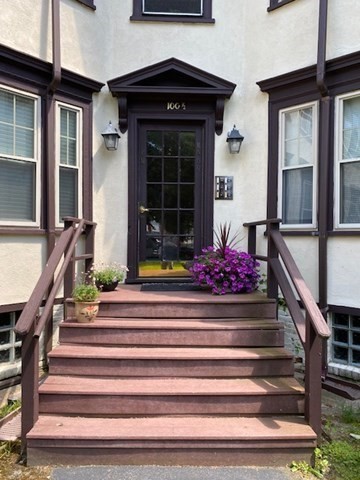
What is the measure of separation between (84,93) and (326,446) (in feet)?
14.6

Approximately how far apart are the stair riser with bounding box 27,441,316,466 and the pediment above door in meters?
3.72

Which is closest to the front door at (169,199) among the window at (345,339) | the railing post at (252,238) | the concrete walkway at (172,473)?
the railing post at (252,238)

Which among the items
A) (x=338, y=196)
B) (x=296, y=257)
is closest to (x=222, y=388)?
(x=296, y=257)

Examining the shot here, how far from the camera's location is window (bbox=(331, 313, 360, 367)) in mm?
4359

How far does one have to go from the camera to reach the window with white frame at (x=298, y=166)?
187 inches

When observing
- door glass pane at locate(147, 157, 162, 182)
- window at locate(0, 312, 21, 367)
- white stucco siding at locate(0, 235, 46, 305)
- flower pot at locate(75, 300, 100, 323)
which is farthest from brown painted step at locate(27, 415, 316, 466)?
door glass pane at locate(147, 157, 162, 182)

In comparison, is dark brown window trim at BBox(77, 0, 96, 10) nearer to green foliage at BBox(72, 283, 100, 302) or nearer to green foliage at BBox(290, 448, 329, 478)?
green foliage at BBox(72, 283, 100, 302)

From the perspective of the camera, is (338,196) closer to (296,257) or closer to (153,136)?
(296,257)

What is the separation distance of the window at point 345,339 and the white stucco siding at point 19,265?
132 inches

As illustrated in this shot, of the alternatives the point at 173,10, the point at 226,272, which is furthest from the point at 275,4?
the point at 226,272

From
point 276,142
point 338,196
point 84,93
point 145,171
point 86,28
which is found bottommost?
point 338,196

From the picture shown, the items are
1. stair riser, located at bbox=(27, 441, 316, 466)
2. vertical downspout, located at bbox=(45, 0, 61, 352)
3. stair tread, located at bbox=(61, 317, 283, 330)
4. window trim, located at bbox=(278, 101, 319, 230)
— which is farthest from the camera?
window trim, located at bbox=(278, 101, 319, 230)

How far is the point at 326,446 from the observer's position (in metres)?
3.04

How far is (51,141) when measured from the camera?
179 inches
